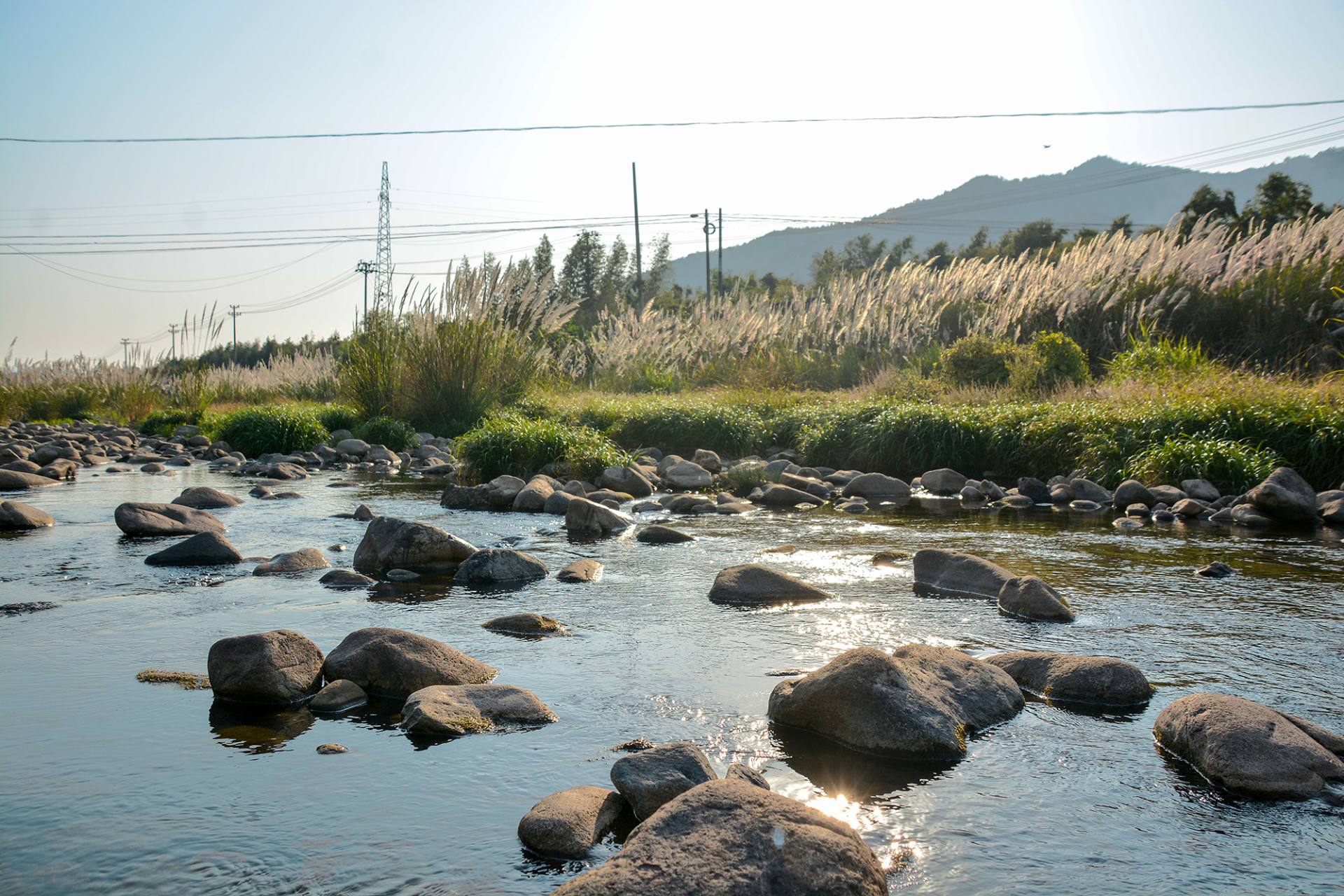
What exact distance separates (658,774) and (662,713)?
0.78 meters

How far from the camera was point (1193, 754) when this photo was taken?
2996mm

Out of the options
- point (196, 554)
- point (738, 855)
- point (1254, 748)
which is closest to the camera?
point (738, 855)

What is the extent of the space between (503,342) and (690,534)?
9.36 m

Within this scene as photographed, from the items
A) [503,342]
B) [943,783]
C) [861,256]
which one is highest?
[861,256]

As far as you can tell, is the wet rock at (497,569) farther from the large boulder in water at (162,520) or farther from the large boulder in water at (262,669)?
the large boulder in water at (162,520)

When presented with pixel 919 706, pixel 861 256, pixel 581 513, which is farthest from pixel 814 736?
pixel 861 256

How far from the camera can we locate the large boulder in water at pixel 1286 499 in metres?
7.56

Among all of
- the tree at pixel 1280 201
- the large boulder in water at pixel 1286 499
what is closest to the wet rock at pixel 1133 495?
the large boulder in water at pixel 1286 499

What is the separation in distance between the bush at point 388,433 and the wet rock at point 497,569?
979cm

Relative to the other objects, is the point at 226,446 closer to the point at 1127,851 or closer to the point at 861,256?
the point at 1127,851

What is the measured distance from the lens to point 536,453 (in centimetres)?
1112

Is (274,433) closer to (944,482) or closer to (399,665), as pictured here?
(944,482)

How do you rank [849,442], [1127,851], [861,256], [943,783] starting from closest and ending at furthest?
[1127,851] → [943,783] → [849,442] → [861,256]

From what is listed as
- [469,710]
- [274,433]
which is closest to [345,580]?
[469,710]
